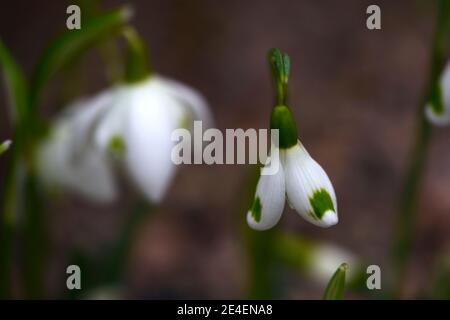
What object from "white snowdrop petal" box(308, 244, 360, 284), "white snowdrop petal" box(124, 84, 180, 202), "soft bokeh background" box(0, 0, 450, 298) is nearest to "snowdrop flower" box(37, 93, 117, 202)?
"white snowdrop petal" box(124, 84, 180, 202)

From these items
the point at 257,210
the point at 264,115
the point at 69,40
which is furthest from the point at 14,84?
the point at 264,115

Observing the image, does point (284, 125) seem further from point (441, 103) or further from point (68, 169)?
point (68, 169)

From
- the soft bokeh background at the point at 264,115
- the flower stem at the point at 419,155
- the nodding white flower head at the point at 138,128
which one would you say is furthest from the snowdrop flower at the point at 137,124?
the soft bokeh background at the point at 264,115

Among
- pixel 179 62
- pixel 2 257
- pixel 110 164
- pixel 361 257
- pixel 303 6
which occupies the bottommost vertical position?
pixel 361 257

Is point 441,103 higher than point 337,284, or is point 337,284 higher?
point 441,103

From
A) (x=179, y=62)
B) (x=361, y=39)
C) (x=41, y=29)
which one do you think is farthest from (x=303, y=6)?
(x=41, y=29)

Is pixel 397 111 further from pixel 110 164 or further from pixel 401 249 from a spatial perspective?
pixel 110 164

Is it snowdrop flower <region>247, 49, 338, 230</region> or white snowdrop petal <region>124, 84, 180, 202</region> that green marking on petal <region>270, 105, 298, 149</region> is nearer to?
snowdrop flower <region>247, 49, 338, 230</region>
